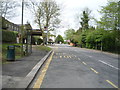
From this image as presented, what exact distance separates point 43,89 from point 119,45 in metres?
26.6

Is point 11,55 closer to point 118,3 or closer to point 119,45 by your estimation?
point 118,3

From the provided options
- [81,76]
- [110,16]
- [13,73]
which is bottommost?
[81,76]

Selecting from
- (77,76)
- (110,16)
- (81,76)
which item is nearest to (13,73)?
(77,76)

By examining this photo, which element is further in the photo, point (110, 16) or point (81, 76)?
point (110, 16)

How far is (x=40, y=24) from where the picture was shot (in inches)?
1486

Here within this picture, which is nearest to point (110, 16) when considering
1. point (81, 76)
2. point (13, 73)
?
point (81, 76)

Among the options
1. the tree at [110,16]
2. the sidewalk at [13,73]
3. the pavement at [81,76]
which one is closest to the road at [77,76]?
the pavement at [81,76]

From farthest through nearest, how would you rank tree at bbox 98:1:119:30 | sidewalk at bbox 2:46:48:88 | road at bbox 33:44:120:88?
1. tree at bbox 98:1:119:30
2. road at bbox 33:44:120:88
3. sidewalk at bbox 2:46:48:88

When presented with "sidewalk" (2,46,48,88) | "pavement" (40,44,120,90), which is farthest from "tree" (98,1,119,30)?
"sidewalk" (2,46,48,88)

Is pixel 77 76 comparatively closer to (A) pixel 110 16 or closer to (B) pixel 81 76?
(B) pixel 81 76

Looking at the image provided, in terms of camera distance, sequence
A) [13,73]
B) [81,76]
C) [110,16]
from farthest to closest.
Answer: [110,16], [81,76], [13,73]

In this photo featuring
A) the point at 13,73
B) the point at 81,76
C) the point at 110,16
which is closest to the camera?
the point at 13,73

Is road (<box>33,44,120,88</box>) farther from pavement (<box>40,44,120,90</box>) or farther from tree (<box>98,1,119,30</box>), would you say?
tree (<box>98,1,119,30</box>)

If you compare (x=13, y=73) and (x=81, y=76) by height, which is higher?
(x=13, y=73)
